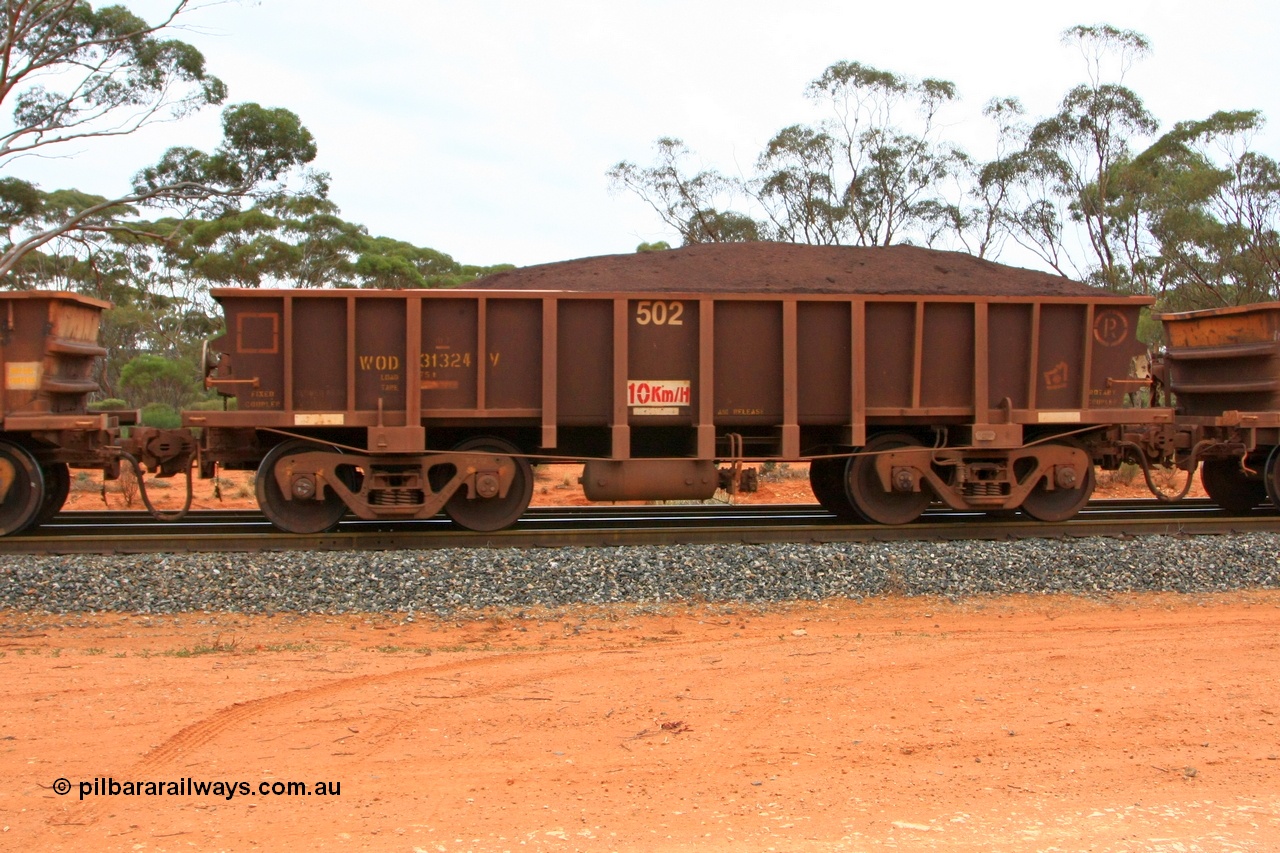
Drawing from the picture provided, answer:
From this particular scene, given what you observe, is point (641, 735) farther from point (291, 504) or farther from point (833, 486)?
point (833, 486)

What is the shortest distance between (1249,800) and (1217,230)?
34586mm

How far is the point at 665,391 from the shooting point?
10.1m

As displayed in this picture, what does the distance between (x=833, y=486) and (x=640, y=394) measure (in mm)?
2679

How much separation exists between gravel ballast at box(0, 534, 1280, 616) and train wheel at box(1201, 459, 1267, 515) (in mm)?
2906

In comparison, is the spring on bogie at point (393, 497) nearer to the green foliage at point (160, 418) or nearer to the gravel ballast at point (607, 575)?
the gravel ballast at point (607, 575)

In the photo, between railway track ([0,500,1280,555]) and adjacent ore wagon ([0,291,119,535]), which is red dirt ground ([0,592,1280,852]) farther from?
adjacent ore wagon ([0,291,119,535])

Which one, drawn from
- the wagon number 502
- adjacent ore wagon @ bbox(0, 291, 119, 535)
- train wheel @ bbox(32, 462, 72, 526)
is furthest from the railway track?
the wagon number 502

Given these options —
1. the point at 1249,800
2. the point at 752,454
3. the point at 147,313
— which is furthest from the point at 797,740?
the point at 147,313

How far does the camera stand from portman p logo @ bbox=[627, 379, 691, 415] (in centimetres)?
1005

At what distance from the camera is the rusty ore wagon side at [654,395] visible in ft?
31.7

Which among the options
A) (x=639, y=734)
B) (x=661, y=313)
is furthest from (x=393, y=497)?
(x=639, y=734)

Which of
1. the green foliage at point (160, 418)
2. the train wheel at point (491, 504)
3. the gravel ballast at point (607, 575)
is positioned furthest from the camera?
the green foliage at point (160, 418)

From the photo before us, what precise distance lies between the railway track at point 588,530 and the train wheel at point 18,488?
0.81 ft

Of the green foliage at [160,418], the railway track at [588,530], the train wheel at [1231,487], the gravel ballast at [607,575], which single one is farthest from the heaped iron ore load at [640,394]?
the green foliage at [160,418]
